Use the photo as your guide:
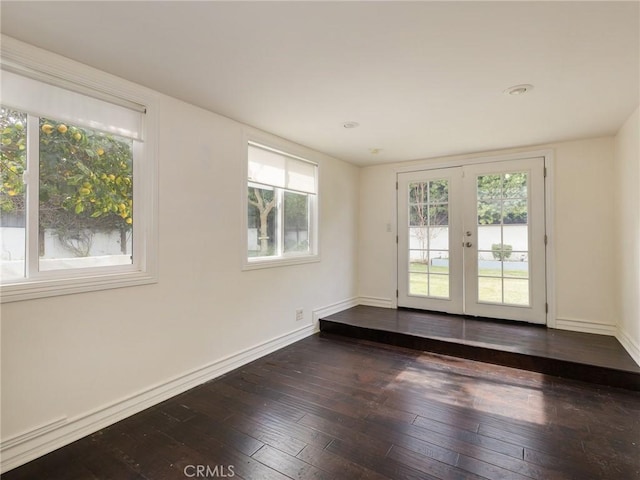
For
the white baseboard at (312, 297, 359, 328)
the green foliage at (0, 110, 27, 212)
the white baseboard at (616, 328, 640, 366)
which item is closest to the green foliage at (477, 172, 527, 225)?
the white baseboard at (616, 328, 640, 366)

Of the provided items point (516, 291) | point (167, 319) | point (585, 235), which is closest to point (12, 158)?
point (167, 319)

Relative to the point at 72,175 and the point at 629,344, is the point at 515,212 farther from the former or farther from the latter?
the point at 72,175

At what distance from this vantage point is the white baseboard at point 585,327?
11.5 ft

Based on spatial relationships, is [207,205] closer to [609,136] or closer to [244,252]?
[244,252]

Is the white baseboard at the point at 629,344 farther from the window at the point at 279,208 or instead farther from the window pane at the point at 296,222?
the window pane at the point at 296,222

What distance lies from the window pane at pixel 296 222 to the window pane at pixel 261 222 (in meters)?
0.20

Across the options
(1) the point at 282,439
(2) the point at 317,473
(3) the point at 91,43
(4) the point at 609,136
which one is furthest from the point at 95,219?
(4) the point at 609,136

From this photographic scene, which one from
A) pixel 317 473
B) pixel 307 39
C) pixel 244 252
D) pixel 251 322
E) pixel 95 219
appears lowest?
pixel 317 473

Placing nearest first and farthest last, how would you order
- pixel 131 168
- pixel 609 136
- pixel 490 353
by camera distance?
pixel 131 168, pixel 490 353, pixel 609 136

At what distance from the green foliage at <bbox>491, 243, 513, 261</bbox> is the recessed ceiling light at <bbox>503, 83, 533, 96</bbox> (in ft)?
6.83

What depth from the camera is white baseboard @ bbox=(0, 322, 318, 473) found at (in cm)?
176

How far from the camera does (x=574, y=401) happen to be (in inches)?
93.4

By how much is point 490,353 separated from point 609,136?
8.79 feet

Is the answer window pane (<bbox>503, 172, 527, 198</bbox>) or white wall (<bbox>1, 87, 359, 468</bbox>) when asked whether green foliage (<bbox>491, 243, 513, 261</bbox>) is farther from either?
white wall (<bbox>1, 87, 359, 468</bbox>)
